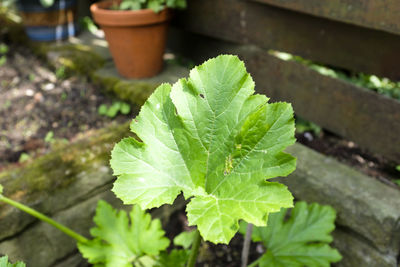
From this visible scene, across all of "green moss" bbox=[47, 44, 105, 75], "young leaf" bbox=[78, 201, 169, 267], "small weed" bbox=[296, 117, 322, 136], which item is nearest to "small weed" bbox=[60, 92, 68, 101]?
"green moss" bbox=[47, 44, 105, 75]

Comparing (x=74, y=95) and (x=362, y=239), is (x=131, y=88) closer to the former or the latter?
(x=74, y=95)

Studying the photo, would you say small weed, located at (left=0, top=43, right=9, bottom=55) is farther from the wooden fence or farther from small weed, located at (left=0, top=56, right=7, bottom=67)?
the wooden fence

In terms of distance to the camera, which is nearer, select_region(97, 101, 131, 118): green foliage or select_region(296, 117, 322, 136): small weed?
select_region(296, 117, 322, 136): small weed

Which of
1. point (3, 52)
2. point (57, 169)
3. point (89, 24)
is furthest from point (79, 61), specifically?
point (57, 169)

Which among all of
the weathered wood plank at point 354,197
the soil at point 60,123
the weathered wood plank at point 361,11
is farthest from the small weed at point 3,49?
the weathered wood plank at point 354,197

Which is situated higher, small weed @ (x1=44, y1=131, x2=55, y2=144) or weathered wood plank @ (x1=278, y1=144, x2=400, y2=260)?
weathered wood plank @ (x1=278, y1=144, x2=400, y2=260)

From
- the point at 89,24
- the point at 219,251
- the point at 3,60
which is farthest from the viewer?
the point at 89,24

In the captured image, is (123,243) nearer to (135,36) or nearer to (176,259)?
(176,259)

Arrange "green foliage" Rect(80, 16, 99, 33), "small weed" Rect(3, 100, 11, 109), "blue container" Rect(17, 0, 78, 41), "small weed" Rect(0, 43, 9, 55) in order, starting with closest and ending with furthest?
1. "small weed" Rect(3, 100, 11, 109)
2. "blue container" Rect(17, 0, 78, 41)
3. "small weed" Rect(0, 43, 9, 55)
4. "green foliage" Rect(80, 16, 99, 33)
